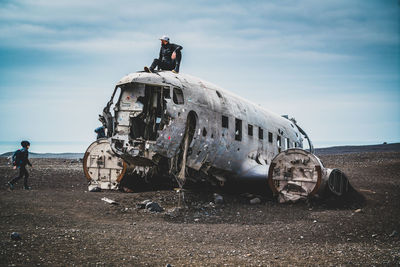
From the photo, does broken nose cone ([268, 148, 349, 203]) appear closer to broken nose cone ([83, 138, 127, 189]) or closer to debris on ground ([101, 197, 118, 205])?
debris on ground ([101, 197, 118, 205])

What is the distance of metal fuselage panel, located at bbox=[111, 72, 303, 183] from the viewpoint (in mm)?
10703

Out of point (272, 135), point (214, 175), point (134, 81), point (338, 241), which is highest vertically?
point (134, 81)

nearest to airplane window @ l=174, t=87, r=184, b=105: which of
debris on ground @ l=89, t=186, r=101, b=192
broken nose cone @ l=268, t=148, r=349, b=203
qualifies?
broken nose cone @ l=268, t=148, r=349, b=203

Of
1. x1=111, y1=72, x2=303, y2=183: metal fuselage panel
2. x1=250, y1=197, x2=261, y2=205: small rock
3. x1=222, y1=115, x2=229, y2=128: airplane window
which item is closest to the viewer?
x1=111, y1=72, x2=303, y2=183: metal fuselage panel

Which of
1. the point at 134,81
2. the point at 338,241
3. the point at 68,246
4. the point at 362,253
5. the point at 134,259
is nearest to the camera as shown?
the point at 134,259

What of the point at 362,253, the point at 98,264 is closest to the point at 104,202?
the point at 98,264

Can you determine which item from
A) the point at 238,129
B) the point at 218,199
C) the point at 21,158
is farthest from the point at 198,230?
the point at 21,158

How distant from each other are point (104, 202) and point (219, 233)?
192 inches

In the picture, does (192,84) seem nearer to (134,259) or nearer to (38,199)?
(38,199)

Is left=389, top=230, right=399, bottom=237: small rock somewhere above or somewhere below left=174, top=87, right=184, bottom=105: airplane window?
below

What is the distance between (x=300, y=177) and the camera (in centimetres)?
1255

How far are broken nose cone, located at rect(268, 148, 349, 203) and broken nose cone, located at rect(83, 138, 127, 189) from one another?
5.99 metres

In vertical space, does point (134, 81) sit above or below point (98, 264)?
above

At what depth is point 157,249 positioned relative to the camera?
672 cm
